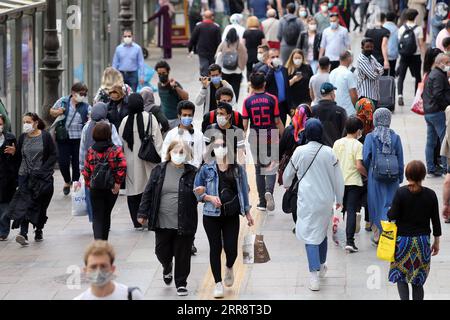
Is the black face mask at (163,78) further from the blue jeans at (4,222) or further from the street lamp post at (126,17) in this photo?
the street lamp post at (126,17)

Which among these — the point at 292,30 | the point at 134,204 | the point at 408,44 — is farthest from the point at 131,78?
the point at 134,204

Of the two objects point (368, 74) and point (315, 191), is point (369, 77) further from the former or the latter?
point (315, 191)

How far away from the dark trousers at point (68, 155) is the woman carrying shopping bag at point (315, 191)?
512cm

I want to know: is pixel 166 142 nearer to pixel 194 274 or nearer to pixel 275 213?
pixel 194 274

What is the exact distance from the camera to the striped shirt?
1997 cm

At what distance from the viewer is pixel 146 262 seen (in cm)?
1449

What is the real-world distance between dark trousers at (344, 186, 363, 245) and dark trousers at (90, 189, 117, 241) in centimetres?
243

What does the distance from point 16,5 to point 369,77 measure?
503cm

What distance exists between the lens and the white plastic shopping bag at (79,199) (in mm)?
15734

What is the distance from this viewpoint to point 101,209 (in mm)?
14680

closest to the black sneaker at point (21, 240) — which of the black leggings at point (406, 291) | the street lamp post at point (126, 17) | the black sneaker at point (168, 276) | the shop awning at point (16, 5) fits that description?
the black sneaker at point (168, 276)
